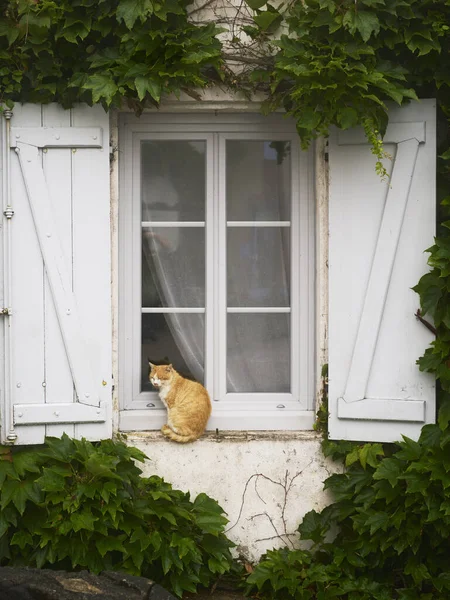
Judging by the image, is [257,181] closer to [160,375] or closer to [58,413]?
[160,375]

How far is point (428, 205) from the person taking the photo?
4516 millimetres

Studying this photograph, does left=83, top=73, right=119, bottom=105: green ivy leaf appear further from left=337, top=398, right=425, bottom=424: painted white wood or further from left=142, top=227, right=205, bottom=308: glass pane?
left=337, top=398, right=425, bottom=424: painted white wood

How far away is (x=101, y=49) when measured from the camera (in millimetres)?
4508

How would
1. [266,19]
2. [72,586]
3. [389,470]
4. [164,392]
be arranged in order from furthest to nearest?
[164,392] < [266,19] < [389,470] < [72,586]

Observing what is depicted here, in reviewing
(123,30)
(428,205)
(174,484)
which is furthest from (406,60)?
(174,484)

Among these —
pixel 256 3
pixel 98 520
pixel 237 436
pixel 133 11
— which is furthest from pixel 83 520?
pixel 256 3

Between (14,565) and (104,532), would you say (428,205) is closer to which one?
(104,532)

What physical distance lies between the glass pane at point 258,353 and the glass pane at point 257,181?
593 millimetres

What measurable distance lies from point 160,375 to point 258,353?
0.61m

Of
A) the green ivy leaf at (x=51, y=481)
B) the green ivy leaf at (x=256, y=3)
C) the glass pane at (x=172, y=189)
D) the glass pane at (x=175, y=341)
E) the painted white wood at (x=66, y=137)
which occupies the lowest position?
the green ivy leaf at (x=51, y=481)

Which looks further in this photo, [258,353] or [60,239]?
[258,353]

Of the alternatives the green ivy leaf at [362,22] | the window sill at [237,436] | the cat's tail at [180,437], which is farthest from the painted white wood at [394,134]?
the cat's tail at [180,437]

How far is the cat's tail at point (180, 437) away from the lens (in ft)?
15.2

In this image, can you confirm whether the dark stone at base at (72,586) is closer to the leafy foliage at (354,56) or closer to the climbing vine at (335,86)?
the climbing vine at (335,86)
